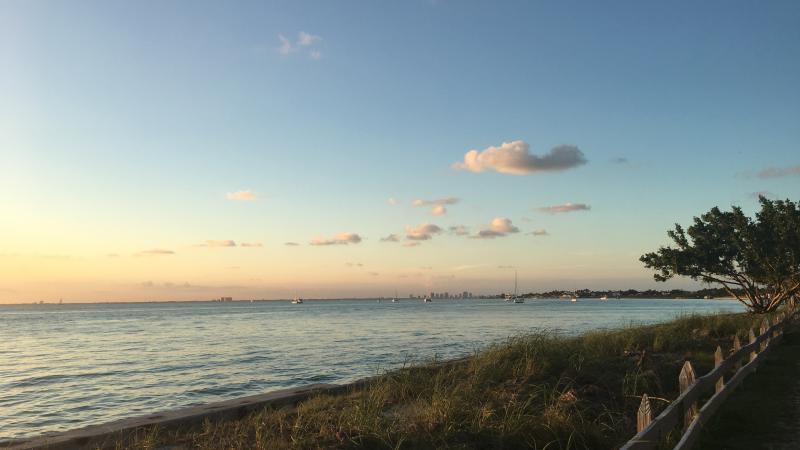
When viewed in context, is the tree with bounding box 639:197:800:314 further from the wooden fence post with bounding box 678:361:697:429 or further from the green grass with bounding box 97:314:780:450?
the wooden fence post with bounding box 678:361:697:429

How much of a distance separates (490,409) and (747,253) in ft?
101

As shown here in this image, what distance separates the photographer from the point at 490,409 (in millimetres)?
8055

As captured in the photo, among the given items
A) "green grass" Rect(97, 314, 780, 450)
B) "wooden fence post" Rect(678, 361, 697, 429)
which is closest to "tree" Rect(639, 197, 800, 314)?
"green grass" Rect(97, 314, 780, 450)

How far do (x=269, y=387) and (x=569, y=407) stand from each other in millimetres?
13678

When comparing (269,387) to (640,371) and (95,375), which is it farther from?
(640,371)

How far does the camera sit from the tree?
101 ft

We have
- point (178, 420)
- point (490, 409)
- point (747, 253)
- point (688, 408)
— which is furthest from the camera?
point (747, 253)

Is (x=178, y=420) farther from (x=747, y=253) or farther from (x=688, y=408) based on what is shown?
(x=747, y=253)

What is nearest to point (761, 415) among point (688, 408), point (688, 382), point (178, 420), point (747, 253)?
point (688, 382)

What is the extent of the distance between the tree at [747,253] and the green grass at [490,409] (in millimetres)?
20091

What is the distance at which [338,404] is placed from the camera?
11617 millimetres

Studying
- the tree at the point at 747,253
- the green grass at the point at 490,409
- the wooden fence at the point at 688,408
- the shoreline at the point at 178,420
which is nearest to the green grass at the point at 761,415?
the wooden fence at the point at 688,408

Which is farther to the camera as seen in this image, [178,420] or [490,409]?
[178,420]

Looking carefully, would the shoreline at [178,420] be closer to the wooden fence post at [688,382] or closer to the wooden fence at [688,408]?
the wooden fence at [688,408]
